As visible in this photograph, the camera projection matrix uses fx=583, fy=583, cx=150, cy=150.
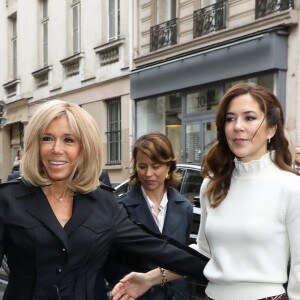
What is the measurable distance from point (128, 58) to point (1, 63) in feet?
37.9

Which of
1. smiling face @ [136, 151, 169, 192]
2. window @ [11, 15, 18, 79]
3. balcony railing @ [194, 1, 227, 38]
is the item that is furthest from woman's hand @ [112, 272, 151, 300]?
window @ [11, 15, 18, 79]

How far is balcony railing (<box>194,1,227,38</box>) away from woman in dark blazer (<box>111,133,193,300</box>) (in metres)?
10.1

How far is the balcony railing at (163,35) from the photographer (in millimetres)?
15227

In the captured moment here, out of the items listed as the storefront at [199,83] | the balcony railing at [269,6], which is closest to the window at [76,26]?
the storefront at [199,83]

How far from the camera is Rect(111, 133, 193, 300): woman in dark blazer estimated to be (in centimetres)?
363

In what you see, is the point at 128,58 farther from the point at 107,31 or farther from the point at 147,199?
the point at 147,199

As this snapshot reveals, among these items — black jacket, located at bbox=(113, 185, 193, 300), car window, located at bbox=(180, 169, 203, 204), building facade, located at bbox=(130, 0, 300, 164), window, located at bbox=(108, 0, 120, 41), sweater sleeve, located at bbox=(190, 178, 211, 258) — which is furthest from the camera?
window, located at bbox=(108, 0, 120, 41)

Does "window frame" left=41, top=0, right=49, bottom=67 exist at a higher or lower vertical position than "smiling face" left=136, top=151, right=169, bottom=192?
higher

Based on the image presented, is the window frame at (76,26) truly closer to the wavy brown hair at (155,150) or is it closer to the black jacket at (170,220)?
the wavy brown hair at (155,150)

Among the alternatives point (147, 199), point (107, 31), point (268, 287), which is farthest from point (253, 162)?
point (107, 31)

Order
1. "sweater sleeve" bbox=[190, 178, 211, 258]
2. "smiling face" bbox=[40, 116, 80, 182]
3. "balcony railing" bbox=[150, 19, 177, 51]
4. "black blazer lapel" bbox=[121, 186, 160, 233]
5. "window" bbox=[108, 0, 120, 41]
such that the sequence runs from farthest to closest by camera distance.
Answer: "window" bbox=[108, 0, 120, 41] < "balcony railing" bbox=[150, 19, 177, 51] < "black blazer lapel" bbox=[121, 186, 160, 233] < "sweater sleeve" bbox=[190, 178, 211, 258] < "smiling face" bbox=[40, 116, 80, 182]

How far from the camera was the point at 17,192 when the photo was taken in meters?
2.38

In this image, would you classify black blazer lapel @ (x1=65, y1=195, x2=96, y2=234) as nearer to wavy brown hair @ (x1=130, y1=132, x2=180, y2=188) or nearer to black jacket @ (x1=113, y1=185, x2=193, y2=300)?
black jacket @ (x1=113, y1=185, x2=193, y2=300)

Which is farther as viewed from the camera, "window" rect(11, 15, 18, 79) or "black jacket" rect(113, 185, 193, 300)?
"window" rect(11, 15, 18, 79)
